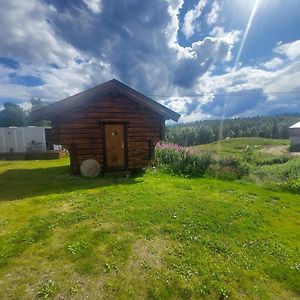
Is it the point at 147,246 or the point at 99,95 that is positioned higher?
the point at 99,95

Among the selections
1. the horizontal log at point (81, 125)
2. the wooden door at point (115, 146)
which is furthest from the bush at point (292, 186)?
the horizontal log at point (81, 125)

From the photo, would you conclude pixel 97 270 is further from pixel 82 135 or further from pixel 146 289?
pixel 82 135

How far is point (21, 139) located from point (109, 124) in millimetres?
19187

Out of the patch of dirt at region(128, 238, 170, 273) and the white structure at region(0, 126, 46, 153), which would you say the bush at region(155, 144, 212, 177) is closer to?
the patch of dirt at region(128, 238, 170, 273)

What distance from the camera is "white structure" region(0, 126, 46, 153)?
2586cm

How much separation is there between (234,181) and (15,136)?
932 inches

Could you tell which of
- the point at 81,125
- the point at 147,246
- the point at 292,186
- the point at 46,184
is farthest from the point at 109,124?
the point at 292,186

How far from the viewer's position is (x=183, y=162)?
42.6 feet

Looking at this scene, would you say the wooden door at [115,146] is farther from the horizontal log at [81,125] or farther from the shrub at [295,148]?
the shrub at [295,148]

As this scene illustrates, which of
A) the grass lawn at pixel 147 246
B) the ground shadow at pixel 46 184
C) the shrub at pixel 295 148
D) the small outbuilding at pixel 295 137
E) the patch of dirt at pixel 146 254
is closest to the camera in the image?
the grass lawn at pixel 147 246

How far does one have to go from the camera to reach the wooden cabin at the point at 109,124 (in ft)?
33.7

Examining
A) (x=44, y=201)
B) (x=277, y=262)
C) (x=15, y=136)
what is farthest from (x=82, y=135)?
(x=15, y=136)

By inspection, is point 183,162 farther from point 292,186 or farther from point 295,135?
point 295,135

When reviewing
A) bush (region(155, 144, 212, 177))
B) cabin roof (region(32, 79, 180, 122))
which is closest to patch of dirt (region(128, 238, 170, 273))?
cabin roof (region(32, 79, 180, 122))
